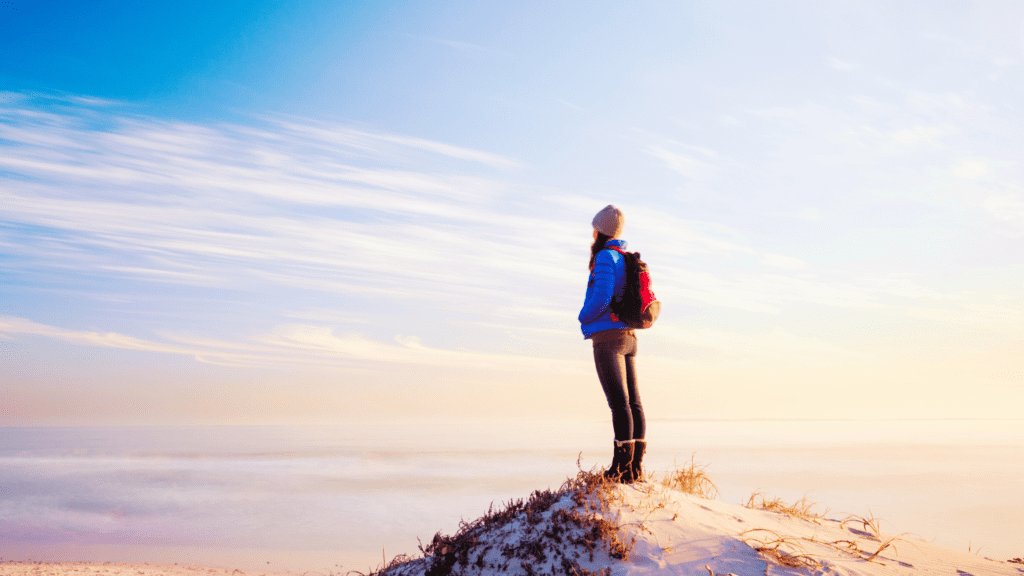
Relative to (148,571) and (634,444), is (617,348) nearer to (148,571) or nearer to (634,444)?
(634,444)

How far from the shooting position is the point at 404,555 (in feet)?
22.7

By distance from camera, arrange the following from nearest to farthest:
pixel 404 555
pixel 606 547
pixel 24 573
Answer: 1. pixel 606 547
2. pixel 404 555
3. pixel 24 573

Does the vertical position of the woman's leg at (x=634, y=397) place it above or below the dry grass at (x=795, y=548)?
above

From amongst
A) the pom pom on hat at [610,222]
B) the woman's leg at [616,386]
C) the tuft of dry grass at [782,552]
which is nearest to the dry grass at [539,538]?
the woman's leg at [616,386]

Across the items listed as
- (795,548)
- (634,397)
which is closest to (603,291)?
(634,397)

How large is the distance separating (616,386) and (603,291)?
39.8 inches

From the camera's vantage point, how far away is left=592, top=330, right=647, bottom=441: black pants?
5898mm

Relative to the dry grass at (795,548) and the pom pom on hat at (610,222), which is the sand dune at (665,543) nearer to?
the dry grass at (795,548)

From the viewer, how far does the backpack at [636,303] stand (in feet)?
19.2

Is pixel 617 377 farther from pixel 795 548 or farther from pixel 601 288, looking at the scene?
pixel 795 548

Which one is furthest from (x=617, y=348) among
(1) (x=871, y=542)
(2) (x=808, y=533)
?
(1) (x=871, y=542)

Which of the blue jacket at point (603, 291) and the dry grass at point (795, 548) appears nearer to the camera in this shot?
the dry grass at point (795, 548)

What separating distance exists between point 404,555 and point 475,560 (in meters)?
1.78

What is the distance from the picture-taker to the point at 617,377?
591cm
